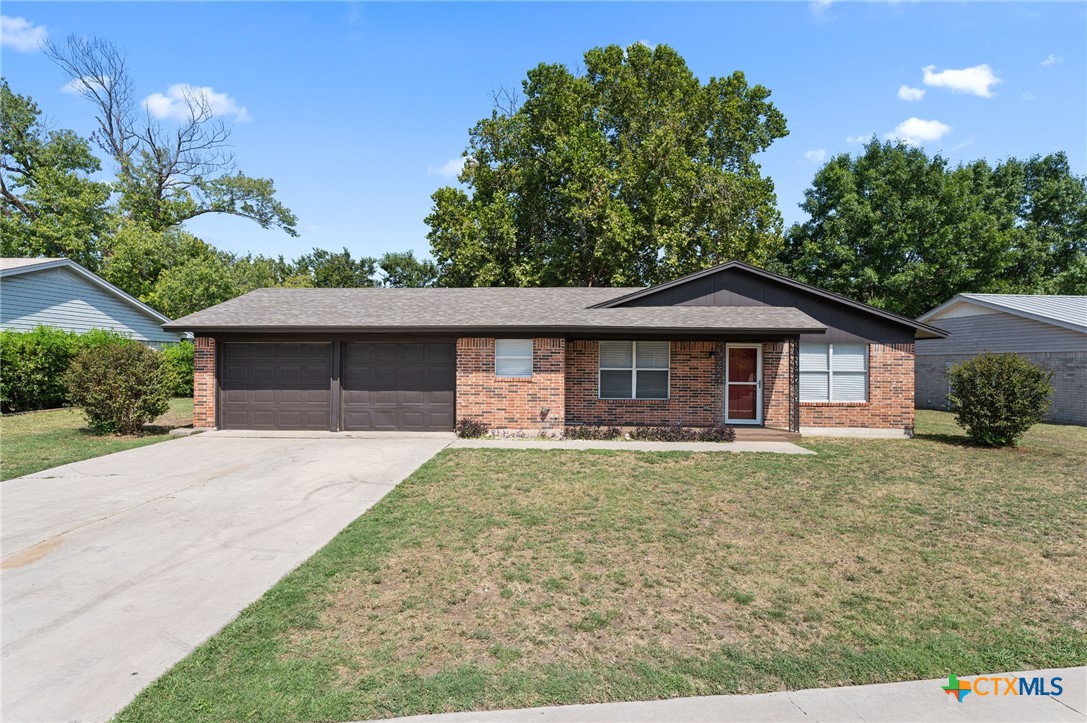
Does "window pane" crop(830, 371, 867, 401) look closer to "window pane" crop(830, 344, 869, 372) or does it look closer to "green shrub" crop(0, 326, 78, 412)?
"window pane" crop(830, 344, 869, 372)

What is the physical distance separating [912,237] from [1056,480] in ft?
73.5

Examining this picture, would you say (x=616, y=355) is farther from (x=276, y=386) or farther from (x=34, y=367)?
(x=34, y=367)

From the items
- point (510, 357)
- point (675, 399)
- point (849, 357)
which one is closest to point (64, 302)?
point (510, 357)

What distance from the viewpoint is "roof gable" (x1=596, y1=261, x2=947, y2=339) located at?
1379cm

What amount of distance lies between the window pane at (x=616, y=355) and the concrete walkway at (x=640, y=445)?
212cm

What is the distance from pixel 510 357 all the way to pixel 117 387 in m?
8.93

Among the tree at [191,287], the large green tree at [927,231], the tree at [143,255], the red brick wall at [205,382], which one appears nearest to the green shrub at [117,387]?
the red brick wall at [205,382]

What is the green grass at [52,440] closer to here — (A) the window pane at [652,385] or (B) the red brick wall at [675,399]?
(B) the red brick wall at [675,399]

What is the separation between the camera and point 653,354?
13781 mm

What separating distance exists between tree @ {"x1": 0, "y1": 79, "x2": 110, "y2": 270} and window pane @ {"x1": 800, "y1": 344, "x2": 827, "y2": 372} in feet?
115

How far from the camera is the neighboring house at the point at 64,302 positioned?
59.8 ft

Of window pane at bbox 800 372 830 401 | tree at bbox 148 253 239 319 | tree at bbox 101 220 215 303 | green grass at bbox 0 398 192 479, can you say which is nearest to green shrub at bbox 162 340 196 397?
tree at bbox 148 253 239 319

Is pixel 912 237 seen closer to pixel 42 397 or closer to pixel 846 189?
pixel 846 189

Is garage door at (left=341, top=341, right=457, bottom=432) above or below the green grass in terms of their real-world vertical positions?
above
